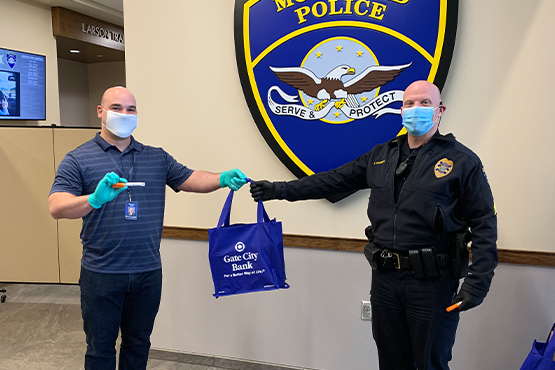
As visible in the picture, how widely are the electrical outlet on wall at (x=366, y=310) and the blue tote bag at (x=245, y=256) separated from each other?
712 mm

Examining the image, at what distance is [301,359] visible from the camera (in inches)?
105

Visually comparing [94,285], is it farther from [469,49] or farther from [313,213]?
[469,49]

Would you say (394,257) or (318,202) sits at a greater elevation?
(318,202)

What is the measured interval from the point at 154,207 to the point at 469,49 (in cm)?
170

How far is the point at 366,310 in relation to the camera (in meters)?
2.54

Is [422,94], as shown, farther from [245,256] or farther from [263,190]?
[245,256]

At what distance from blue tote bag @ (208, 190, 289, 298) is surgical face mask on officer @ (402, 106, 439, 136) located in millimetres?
715

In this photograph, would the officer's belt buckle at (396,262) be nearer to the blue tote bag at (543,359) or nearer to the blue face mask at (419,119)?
the blue face mask at (419,119)

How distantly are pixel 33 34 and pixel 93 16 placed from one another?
1.04 m

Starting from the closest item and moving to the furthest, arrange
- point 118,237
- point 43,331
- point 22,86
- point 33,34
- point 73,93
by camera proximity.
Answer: point 118,237 → point 43,331 → point 22,86 → point 33,34 → point 73,93

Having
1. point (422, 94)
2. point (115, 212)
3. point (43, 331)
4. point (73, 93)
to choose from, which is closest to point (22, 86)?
point (43, 331)

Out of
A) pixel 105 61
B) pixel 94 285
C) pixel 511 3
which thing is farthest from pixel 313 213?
pixel 105 61

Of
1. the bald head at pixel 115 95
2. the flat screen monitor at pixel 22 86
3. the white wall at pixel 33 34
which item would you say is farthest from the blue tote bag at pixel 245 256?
the white wall at pixel 33 34

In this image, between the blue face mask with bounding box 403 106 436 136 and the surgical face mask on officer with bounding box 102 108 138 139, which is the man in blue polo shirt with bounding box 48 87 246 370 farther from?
the blue face mask with bounding box 403 106 436 136
